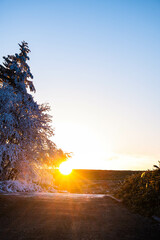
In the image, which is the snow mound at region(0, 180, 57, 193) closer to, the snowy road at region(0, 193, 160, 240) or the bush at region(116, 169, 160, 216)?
the snowy road at region(0, 193, 160, 240)

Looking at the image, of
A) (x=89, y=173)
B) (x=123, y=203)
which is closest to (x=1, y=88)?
(x=123, y=203)

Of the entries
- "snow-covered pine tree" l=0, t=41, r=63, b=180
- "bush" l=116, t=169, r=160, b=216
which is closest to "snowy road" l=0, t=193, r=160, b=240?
"bush" l=116, t=169, r=160, b=216

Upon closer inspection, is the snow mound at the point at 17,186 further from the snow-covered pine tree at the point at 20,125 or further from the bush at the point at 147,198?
the bush at the point at 147,198

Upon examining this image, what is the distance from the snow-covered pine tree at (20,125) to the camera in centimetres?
1215

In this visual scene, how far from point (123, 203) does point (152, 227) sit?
3907mm

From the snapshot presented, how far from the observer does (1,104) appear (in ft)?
39.8

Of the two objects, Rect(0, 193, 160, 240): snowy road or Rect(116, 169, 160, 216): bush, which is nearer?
Rect(0, 193, 160, 240): snowy road

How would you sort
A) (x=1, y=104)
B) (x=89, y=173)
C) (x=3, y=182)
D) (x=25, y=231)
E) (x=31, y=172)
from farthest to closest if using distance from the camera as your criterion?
1. (x=89, y=173)
2. (x=31, y=172)
3. (x=3, y=182)
4. (x=1, y=104)
5. (x=25, y=231)

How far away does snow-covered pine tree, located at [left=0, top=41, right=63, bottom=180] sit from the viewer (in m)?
12.1

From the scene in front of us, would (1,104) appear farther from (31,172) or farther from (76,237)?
(76,237)

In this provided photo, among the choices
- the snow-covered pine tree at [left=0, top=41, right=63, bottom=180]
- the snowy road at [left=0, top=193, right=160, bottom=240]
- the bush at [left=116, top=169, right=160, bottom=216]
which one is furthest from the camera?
the snow-covered pine tree at [left=0, top=41, right=63, bottom=180]

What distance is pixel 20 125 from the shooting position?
43.4 feet

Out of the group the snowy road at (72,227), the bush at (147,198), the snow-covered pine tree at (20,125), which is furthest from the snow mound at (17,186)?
the bush at (147,198)

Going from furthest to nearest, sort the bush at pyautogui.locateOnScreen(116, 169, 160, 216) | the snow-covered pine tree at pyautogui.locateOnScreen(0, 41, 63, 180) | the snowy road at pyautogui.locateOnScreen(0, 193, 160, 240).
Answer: the snow-covered pine tree at pyautogui.locateOnScreen(0, 41, 63, 180)
the bush at pyautogui.locateOnScreen(116, 169, 160, 216)
the snowy road at pyautogui.locateOnScreen(0, 193, 160, 240)
